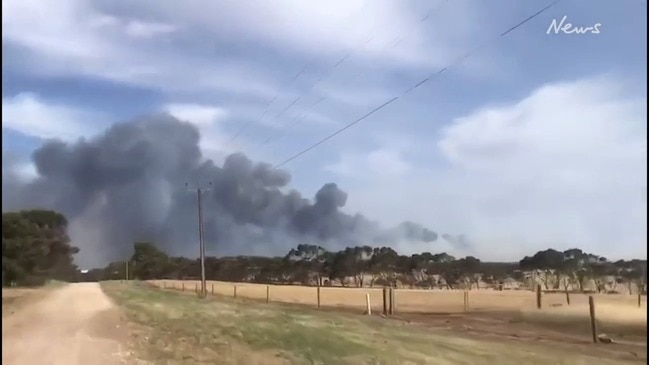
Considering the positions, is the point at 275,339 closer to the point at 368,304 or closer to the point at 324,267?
the point at 324,267

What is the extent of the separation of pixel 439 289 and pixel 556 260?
4.46 ft

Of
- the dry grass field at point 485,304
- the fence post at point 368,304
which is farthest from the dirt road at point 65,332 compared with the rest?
the fence post at point 368,304

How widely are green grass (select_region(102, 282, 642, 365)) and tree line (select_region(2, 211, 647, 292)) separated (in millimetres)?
282

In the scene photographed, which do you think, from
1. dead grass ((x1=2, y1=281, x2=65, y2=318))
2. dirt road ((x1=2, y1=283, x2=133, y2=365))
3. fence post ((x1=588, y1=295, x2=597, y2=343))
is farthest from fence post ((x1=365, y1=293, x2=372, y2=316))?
dead grass ((x1=2, y1=281, x2=65, y2=318))

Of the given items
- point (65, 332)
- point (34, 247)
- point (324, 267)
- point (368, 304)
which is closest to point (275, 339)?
point (324, 267)

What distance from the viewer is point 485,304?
17.1 feet

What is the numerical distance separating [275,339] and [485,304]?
71.7 inches

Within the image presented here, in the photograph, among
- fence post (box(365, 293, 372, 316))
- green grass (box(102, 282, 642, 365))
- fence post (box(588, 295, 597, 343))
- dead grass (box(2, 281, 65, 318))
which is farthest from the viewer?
fence post (box(365, 293, 372, 316))

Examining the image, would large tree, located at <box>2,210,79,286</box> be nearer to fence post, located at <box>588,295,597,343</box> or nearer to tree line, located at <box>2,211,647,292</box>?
tree line, located at <box>2,211,647,292</box>

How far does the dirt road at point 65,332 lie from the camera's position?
343 centimetres

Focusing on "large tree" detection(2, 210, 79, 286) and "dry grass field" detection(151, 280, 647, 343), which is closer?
"large tree" detection(2, 210, 79, 286)

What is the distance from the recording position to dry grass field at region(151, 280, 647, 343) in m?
4.42

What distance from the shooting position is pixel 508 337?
504cm

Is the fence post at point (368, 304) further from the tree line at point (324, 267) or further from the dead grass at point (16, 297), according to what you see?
the dead grass at point (16, 297)
